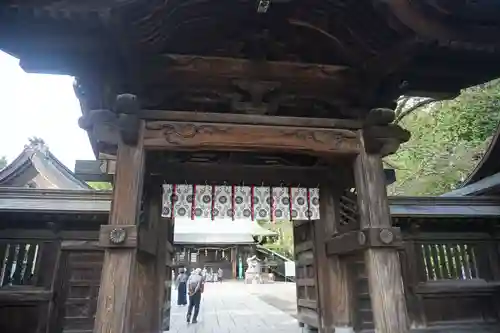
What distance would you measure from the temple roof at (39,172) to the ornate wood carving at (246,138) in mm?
7399

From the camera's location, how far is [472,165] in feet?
35.9

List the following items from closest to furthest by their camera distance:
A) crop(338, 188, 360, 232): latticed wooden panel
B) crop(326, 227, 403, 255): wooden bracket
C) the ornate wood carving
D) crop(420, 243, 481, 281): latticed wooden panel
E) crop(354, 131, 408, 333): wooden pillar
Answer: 1. crop(354, 131, 408, 333): wooden pillar
2. crop(326, 227, 403, 255): wooden bracket
3. the ornate wood carving
4. crop(338, 188, 360, 232): latticed wooden panel
5. crop(420, 243, 481, 281): latticed wooden panel

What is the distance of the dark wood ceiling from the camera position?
130 inches

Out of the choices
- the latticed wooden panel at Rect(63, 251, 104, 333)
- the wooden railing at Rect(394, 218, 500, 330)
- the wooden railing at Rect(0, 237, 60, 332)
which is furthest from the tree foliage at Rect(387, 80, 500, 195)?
the wooden railing at Rect(0, 237, 60, 332)

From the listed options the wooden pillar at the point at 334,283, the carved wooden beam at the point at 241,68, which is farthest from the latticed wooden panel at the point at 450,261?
the carved wooden beam at the point at 241,68

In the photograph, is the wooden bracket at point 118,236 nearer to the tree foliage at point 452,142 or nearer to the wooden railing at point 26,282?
the wooden railing at point 26,282

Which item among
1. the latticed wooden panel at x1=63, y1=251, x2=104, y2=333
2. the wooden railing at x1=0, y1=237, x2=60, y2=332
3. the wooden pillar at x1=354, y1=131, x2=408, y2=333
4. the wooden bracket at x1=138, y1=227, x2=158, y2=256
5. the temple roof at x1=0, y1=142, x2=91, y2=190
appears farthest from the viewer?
the temple roof at x1=0, y1=142, x2=91, y2=190

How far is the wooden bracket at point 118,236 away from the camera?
3.38 meters

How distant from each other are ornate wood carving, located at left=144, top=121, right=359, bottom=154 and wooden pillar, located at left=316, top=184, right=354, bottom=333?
2085mm

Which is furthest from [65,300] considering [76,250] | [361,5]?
[361,5]

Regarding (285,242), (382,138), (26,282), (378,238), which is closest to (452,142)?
(382,138)

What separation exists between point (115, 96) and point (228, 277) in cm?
2930

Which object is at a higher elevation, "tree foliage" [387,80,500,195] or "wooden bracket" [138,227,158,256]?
"tree foliage" [387,80,500,195]

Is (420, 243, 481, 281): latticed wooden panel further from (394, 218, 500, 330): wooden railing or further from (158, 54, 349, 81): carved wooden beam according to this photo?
(158, 54, 349, 81): carved wooden beam
